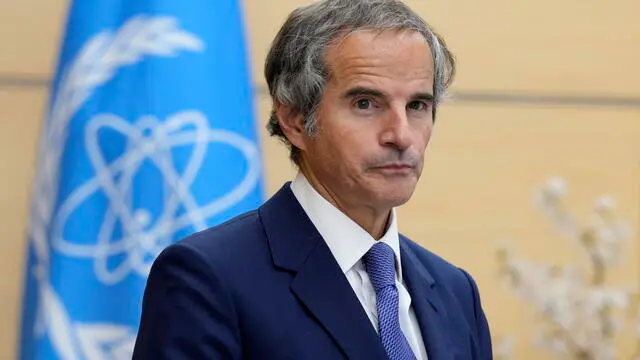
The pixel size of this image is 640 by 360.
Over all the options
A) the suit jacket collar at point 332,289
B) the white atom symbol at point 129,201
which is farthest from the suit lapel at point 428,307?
the white atom symbol at point 129,201

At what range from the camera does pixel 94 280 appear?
115 inches

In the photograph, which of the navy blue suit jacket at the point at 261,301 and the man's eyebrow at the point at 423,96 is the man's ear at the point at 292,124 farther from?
the man's eyebrow at the point at 423,96

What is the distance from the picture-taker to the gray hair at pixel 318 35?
180cm

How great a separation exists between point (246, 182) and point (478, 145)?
4.05ft

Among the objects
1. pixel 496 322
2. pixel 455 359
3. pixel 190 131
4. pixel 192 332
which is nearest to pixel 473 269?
pixel 496 322

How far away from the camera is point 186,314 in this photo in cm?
164

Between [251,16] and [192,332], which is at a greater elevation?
[251,16]

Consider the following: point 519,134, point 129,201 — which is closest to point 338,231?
point 129,201

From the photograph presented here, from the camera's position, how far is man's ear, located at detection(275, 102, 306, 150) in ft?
6.11

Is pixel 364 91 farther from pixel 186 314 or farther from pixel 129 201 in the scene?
pixel 129 201

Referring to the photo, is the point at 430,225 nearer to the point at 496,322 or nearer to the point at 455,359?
the point at 496,322

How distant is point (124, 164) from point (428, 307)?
3.97 feet

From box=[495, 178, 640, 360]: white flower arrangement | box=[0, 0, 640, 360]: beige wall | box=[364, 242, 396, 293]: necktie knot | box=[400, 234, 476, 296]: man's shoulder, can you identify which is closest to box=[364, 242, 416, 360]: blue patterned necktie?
box=[364, 242, 396, 293]: necktie knot

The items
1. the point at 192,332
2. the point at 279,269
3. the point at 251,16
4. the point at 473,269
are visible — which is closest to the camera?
the point at 192,332
